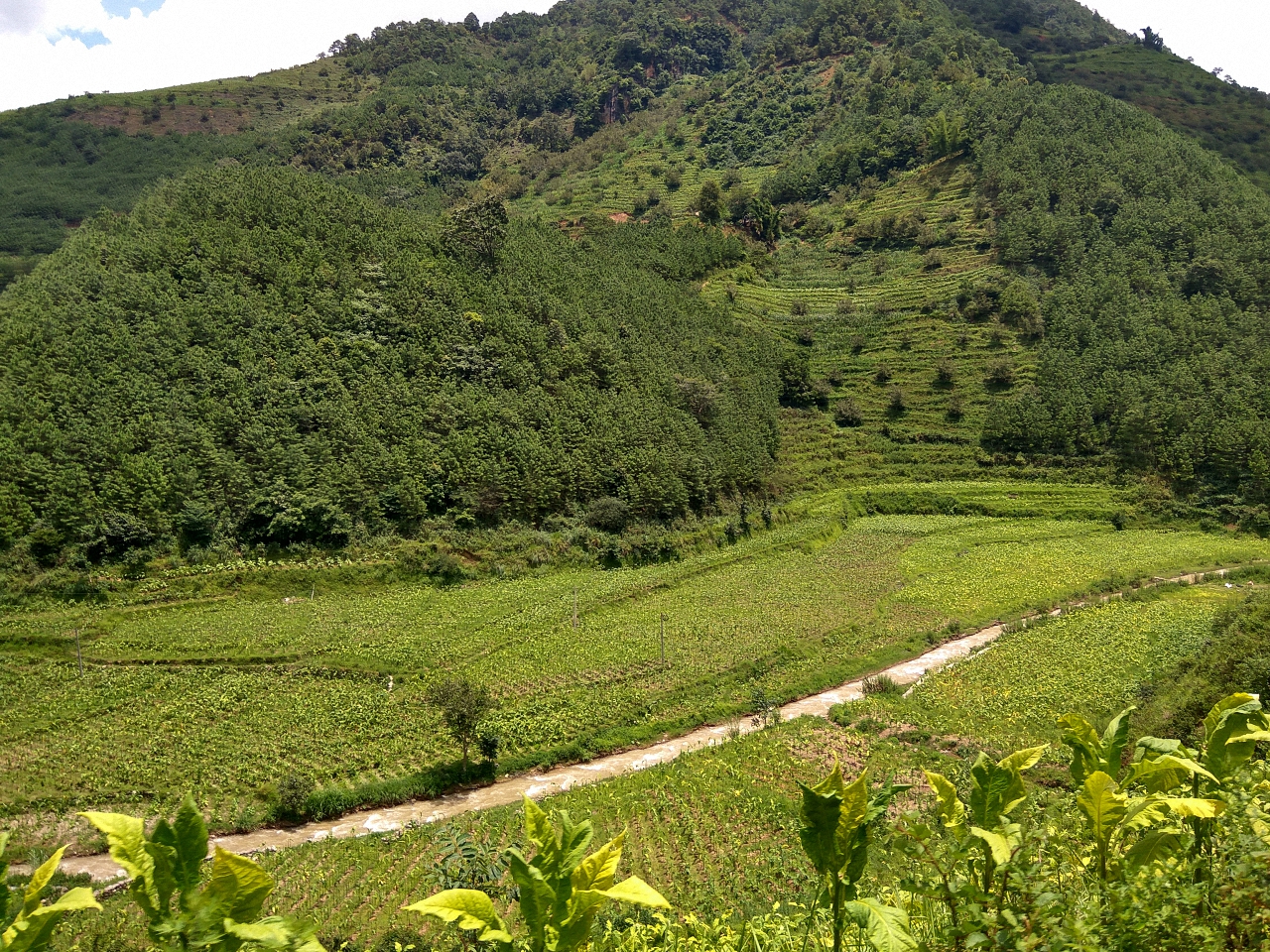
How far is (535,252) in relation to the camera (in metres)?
59.5

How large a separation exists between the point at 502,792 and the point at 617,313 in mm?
43789

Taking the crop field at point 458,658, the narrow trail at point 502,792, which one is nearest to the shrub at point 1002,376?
the crop field at point 458,658

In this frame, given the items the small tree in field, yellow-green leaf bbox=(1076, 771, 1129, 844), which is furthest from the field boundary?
yellow-green leaf bbox=(1076, 771, 1129, 844)

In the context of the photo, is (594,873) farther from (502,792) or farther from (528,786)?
(528,786)

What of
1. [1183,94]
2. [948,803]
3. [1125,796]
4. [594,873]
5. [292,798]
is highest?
[1183,94]

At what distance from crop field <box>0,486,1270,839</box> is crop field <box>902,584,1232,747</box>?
3344 mm

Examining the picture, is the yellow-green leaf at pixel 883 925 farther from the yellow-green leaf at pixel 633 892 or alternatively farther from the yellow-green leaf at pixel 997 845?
the yellow-green leaf at pixel 633 892

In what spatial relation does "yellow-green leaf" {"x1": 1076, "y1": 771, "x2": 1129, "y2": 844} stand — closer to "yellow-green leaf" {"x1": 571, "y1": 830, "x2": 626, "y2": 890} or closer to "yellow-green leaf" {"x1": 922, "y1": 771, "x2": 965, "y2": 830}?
"yellow-green leaf" {"x1": 922, "y1": 771, "x2": 965, "y2": 830}

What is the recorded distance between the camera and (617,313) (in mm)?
57156

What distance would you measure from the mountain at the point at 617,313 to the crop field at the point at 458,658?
6353mm

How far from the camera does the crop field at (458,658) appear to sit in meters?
20.0

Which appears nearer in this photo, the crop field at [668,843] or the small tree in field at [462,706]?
the crop field at [668,843]

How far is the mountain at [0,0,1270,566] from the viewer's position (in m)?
36.7

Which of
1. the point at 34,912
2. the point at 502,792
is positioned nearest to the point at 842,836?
the point at 34,912
